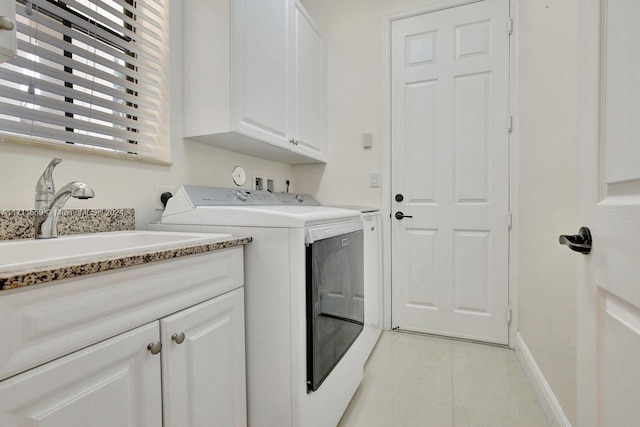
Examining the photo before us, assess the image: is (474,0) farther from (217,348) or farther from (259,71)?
(217,348)

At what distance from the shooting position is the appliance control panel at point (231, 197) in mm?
1358

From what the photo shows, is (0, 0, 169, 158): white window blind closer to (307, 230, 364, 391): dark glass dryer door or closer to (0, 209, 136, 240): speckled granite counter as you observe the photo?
(0, 209, 136, 240): speckled granite counter

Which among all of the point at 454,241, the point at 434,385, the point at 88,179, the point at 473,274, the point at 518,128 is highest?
the point at 518,128

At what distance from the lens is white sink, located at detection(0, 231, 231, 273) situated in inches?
29.2

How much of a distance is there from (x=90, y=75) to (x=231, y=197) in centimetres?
74

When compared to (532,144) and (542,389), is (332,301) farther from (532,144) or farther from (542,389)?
(532,144)

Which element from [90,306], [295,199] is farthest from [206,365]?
[295,199]

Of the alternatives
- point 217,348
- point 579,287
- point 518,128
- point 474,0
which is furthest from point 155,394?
point 474,0

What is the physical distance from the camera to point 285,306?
1.10 meters

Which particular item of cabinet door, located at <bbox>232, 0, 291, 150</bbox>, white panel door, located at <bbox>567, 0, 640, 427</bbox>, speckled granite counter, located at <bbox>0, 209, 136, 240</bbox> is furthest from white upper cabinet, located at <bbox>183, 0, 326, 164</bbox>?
white panel door, located at <bbox>567, 0, 640, 427</bbox>

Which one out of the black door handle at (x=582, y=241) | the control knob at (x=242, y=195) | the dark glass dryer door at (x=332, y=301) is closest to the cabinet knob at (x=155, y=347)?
the dark glass dryer door at (x=332, y=301)

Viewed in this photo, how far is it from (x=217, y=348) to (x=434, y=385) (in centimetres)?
130

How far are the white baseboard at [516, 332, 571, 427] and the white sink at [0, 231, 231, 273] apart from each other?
1.57m

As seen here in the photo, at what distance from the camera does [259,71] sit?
166 centimetres
